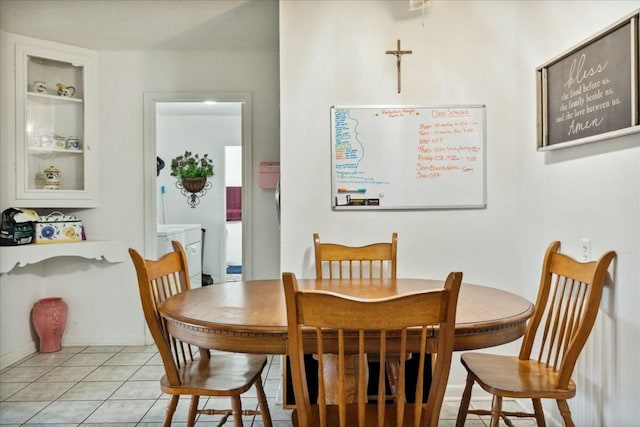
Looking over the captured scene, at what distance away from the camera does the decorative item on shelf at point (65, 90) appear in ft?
11.1

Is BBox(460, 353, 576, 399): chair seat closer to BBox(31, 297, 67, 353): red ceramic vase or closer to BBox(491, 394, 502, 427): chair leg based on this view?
BBox(491, 394, 502, 427): chair leg

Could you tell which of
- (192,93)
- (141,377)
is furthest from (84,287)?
(192,93)

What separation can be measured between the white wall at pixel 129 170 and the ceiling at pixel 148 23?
0.15m

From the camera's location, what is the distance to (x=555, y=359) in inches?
69.1

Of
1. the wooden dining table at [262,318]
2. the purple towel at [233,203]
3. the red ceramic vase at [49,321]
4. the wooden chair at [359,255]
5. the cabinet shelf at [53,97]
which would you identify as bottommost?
the red ceramic vase at [49,321]

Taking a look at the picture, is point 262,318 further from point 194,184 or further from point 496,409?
point 194,184

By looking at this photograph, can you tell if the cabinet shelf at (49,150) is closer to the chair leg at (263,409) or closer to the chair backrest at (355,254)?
Answer: the chair backrest at (355,254)

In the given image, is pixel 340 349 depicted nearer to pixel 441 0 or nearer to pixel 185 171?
pixel 441 0

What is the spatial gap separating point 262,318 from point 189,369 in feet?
1.92

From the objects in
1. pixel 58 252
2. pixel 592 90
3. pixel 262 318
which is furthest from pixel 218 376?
pixel 58 252

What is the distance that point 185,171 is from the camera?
5.77 meters

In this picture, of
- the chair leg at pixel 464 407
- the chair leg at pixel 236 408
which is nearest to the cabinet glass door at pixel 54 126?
the chair leg at pixel 236 408

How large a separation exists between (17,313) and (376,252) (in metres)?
2.73

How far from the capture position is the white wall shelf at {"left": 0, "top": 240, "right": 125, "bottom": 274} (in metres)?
3.03
